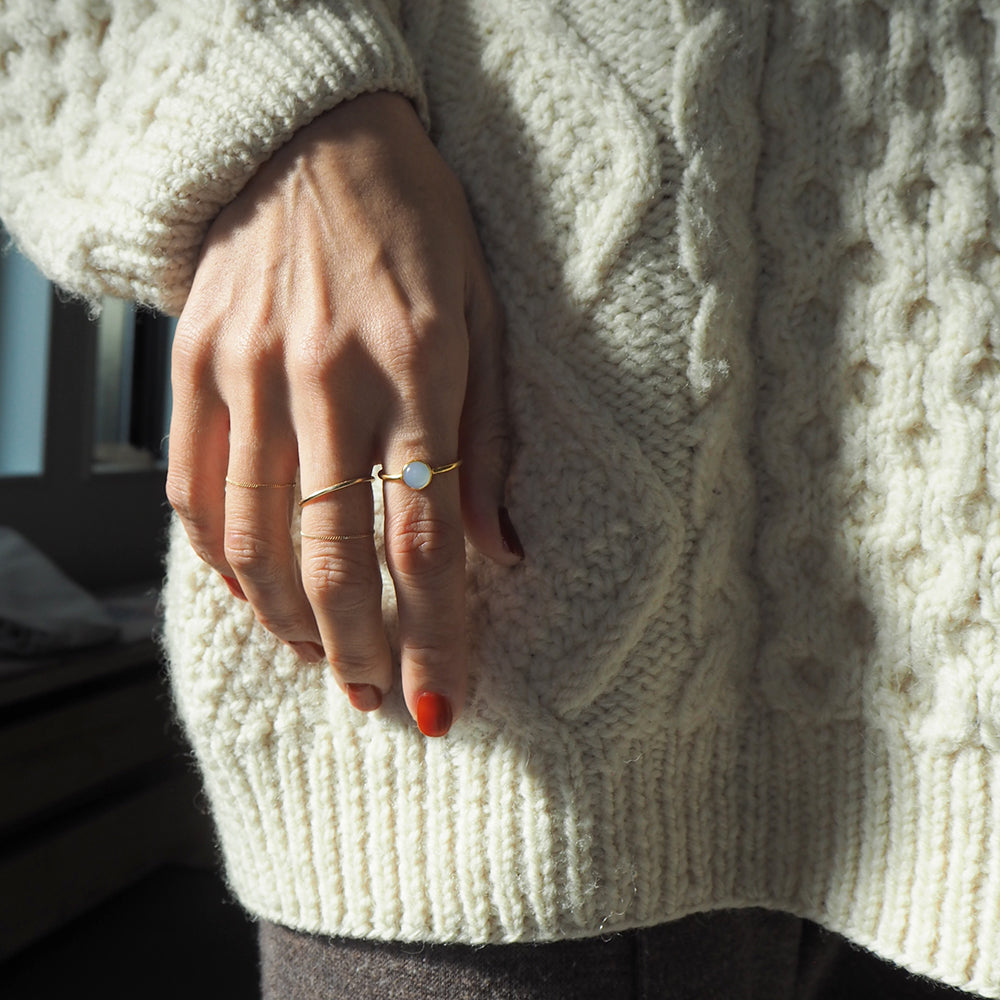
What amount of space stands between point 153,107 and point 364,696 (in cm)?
32

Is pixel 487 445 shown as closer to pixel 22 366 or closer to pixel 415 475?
pixel 415 475

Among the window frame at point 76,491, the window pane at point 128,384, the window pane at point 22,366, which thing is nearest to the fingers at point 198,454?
the window frame at point 76,491

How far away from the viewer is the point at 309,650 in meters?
0.50

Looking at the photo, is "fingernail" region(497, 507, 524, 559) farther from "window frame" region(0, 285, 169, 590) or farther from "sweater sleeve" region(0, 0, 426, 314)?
"window frame" region(0, 285, 169, 590)

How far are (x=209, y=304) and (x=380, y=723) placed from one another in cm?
23

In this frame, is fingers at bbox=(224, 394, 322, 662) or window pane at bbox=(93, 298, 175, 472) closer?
fingers at bbox=(224, 394, 322, 662)

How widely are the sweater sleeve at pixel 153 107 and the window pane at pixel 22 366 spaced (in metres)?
2.04

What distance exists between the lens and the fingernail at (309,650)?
0.50 metres

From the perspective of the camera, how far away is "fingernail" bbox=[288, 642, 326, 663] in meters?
0.50

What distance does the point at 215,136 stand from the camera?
0.44 m

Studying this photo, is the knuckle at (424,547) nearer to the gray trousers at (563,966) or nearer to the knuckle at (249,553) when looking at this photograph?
the knuckle at (249,553)

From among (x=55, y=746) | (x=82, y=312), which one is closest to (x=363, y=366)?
(x=55, y=746)

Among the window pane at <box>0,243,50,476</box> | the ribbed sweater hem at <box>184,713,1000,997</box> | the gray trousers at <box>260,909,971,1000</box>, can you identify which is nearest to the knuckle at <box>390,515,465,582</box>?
the ribbed sweater hem at <box>184,713,1000,997</box>

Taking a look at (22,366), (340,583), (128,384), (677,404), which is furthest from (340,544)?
(128,384)
